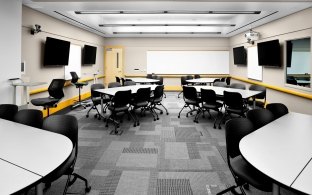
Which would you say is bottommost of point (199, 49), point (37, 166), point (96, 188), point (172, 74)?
point (96, 188)

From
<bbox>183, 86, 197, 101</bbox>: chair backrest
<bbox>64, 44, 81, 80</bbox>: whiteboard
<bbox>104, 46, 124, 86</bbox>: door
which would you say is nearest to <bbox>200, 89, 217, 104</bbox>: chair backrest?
<bbox>183, 86, 197, 101</bbox>: chair backrest

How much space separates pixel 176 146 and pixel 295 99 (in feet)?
12.3

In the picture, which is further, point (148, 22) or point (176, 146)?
point (148, 22)

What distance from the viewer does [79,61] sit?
831cm

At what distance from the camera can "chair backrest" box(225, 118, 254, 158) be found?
87.0 inches

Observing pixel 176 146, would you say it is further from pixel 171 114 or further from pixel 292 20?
pixel 292 20

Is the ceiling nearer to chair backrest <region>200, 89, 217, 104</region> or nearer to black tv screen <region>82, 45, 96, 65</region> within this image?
black tv screen <region>82, 45, 96, 65</region>

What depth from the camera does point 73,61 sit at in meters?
7.85

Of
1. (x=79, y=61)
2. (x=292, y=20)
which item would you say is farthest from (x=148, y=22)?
(x=292, y=20)

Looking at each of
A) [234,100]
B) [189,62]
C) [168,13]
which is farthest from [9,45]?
[189,62]

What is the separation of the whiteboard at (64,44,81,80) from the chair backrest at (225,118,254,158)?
6324 mm

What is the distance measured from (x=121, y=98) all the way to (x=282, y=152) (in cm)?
357

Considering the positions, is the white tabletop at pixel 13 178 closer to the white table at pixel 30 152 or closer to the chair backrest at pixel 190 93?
the white table at pixel 30 152

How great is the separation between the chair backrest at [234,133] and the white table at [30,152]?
1.47 m
